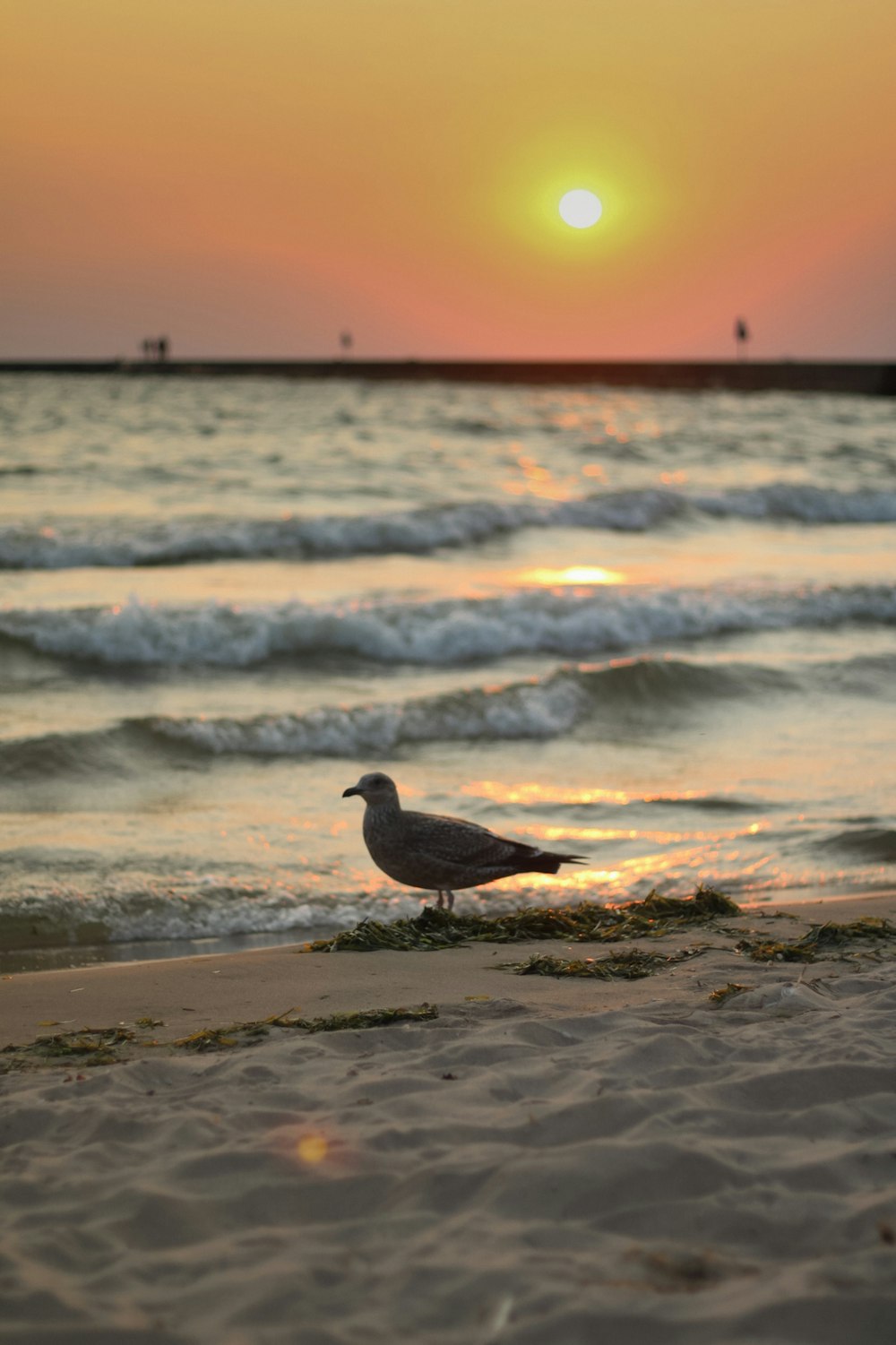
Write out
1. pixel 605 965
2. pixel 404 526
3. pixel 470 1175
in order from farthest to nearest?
pixel 404 526, pixel 605 965, pixel 470 1175

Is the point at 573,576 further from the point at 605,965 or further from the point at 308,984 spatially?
the point at 308,984

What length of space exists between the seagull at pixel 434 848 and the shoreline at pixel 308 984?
37 cm

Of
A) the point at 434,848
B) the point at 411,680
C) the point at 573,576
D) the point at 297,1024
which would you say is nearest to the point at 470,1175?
the point at 297,1024

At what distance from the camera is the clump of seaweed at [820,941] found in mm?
4802

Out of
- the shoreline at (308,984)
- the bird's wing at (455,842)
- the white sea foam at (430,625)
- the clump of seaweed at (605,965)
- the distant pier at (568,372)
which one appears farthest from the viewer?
the distant pier at (568,372)

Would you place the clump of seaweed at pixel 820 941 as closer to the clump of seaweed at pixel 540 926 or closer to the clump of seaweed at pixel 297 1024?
the clump of seaweed at pixel 540 926

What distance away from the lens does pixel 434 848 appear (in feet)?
17.8

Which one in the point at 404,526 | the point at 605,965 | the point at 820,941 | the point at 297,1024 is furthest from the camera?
the point at 404,526

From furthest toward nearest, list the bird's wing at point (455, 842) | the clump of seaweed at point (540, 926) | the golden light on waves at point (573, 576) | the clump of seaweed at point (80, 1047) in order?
the golden light on waves at point (573, 576) → the bird's wing at point (455, 842) → the clump of seaweed at point (540, 926) → the clump of seaweed at point (80, 1047)

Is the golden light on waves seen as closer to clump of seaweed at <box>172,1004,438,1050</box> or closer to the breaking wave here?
the breaking wave

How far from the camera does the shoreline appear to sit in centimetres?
433

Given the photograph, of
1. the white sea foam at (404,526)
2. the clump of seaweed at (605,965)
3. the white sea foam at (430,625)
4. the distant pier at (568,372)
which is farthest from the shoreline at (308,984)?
the distant pier at (568,372)

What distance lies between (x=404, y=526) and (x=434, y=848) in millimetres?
12237

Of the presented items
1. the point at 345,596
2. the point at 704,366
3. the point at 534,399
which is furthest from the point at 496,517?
the point at 704,366
